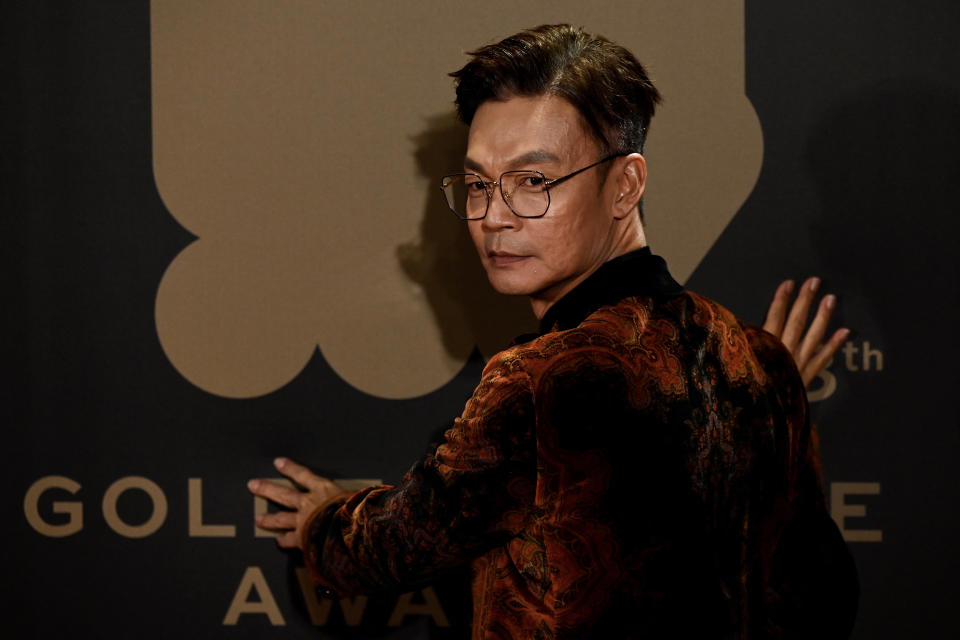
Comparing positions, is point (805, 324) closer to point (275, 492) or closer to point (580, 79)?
point (580, 79)

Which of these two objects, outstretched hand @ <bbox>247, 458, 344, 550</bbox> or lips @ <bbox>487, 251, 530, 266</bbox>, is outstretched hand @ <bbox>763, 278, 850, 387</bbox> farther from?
outstretched hand @ <bbox>247, 458, 344, 550</bbox>

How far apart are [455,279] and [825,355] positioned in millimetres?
737

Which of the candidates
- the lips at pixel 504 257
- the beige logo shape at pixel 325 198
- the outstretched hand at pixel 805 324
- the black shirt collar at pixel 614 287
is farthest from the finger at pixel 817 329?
the lips at pixel 504 257

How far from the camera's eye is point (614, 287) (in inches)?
43.0

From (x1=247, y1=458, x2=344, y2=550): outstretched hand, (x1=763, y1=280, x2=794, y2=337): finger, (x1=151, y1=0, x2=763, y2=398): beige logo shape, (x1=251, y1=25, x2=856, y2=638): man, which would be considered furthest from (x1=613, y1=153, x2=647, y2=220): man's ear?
(x1=247, y1=458, x2=344, y2=550): outstretched hand

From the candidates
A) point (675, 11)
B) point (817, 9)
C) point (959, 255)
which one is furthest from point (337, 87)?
point (959, 255)

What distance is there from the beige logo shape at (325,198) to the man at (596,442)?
0.47 m

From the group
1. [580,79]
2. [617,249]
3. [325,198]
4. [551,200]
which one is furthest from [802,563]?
[325,198]

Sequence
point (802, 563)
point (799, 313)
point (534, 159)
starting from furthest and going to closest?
point (799, 313), point (802, 563), point (534, 159)

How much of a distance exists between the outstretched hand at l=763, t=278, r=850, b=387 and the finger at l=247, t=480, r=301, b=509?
Result: 38.5 inches

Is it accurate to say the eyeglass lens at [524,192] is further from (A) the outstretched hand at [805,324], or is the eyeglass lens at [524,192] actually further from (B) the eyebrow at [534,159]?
(A) the outstretched hand at [805,324]

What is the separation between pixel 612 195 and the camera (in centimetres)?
115

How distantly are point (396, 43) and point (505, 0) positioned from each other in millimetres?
231

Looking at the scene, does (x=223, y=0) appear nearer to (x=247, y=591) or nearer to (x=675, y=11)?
(x=675, y=11)
